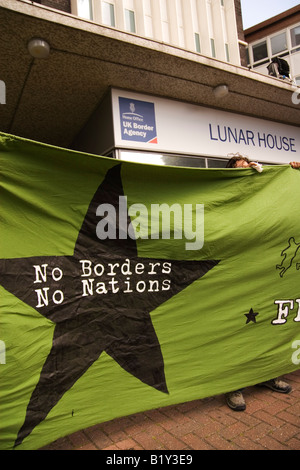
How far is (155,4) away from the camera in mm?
4938

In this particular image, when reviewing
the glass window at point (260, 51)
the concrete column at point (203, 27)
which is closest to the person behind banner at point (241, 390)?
the concrete column at point (203, 27)

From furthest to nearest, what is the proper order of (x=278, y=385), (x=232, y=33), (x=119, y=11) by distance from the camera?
(x=232, y=33)
(x=119, y=11)
(x=278, y=385)

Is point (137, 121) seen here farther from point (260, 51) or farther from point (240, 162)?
point (260, 51)

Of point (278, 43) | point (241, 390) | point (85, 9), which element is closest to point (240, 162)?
point (241, 390)

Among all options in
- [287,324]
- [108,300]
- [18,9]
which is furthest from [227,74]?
[108,300]

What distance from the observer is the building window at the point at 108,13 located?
4574mm

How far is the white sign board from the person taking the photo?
4.65 m

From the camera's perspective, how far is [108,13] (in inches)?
182

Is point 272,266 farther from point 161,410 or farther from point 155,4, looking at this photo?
point 155,4

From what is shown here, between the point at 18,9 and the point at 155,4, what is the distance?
8.82ft

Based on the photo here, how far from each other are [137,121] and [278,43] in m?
14.6

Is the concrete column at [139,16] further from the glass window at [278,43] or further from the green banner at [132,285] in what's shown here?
the glass window at [278,43]

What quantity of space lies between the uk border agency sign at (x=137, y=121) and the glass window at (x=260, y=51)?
1456cm
